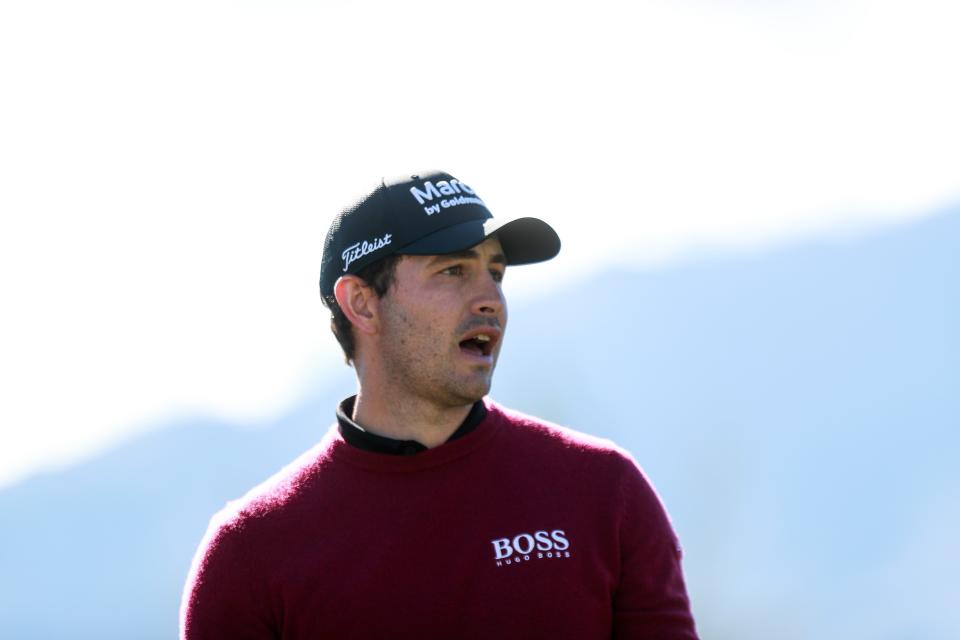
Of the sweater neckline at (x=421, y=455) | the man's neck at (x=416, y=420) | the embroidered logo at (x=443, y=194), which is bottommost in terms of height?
the sweater neckline at (x=421, y=455)

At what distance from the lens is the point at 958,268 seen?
1358cm

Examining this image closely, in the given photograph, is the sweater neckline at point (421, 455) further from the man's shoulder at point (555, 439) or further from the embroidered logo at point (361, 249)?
the embroidered logo at point (361, 249)

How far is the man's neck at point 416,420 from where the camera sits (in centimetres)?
253

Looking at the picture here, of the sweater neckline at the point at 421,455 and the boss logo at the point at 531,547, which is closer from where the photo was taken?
the boss logo at the point at 531,547

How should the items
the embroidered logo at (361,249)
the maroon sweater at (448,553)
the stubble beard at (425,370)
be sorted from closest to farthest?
1. the maroon sweater at (448,553)
2. the stubble beard at (425,370)
3. the embroidered logo at (361,249)

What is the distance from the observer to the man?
234 cm

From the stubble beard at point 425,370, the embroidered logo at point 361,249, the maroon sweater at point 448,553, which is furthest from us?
the embroidered logo at point 361,249

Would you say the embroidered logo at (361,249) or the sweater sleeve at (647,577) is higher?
the embroidered logo at (361,249)

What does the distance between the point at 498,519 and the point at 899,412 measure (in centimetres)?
1149

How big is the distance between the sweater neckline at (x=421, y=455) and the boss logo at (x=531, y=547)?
221 mm

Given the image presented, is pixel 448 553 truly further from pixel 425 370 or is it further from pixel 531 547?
pixel 425 370

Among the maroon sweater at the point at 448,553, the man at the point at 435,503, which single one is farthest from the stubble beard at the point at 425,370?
the maroon sweater at the point at 448,553

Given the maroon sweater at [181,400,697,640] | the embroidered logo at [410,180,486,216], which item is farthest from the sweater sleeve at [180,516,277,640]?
the embroidered logo at [410,180,486,216]

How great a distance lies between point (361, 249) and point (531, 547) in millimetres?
760
